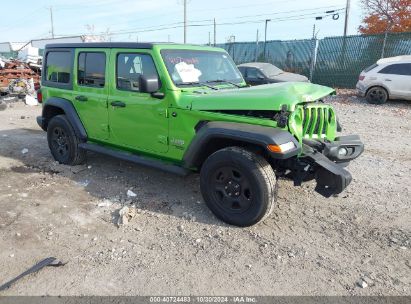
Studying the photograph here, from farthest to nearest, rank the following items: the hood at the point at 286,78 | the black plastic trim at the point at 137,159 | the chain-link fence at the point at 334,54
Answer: the chain-link fence at the point at 334,54, the hood at the point at 286,78, the black plastic trim at the point at 137,159

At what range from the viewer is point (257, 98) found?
372cm

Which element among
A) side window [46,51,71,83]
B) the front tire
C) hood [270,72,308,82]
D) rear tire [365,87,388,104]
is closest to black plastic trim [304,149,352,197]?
the front tire

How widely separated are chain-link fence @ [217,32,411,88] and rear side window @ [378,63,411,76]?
418 centimetres

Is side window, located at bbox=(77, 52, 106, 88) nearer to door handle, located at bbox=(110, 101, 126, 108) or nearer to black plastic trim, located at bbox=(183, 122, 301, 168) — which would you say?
door handle, located at bbox=(110, 101, 126, 108)

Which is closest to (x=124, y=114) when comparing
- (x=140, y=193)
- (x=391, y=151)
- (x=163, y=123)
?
(x=163, y=123)

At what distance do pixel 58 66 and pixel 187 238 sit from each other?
12.1 ft

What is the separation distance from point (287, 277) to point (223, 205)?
1.08m

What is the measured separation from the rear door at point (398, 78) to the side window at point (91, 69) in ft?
33.1

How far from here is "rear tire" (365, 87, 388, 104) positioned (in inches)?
478

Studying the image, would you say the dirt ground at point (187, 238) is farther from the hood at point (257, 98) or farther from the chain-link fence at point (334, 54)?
the chain-link fence at point (334, 54)

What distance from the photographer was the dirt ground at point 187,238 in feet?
9.97

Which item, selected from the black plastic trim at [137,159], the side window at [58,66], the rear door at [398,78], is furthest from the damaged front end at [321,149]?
the rear door at [398,78]

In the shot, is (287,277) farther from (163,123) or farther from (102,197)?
(102,197)

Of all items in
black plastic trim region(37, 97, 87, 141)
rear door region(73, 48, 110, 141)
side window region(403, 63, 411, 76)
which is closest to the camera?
rear door region(73, 48, 110, 141)
